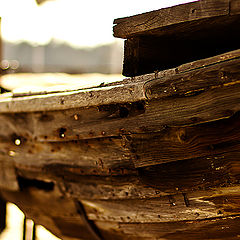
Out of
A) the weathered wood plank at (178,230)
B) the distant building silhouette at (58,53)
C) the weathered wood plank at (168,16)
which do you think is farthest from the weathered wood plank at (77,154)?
the distant building silhouette at (58,53)

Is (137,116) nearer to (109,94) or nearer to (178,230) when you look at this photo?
(109,94)

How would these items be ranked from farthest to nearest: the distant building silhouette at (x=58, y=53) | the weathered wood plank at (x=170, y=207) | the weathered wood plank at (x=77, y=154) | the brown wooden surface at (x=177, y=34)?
the distant building silhouette at (x=58, y=53)
the weathered wood plank at (x=77, y=154)
the weathered wood plank at (x=170, y=207)
the brown wooden surface at (x=177, y=34)

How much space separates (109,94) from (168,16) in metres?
0.50

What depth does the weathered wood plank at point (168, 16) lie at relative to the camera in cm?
183

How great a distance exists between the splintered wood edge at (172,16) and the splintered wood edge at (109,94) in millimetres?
204

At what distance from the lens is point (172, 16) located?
76.6 inches

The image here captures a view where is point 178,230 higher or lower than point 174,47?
lower

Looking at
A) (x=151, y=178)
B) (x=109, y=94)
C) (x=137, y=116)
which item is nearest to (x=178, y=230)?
(x=151, y=178)

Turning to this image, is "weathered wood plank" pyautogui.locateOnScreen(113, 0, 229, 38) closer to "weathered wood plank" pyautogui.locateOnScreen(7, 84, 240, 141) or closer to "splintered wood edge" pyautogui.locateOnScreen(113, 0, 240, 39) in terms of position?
"splintered wood edge" pyautogui.locateOnScreen(113, 0, 240, 39)

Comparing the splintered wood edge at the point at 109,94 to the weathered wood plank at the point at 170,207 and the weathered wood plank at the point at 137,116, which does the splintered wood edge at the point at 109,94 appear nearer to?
the weathered wood plank at the point at 137,116

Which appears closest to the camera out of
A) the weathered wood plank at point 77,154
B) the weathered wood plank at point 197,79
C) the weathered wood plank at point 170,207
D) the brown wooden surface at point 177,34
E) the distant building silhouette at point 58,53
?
the weathered wood plank at point 197,79

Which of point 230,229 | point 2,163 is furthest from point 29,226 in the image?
point 230,229

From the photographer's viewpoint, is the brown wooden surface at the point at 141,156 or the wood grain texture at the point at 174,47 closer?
the brown wooden surface at the point at 141,156

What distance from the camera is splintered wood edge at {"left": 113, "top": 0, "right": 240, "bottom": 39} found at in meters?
1.81
